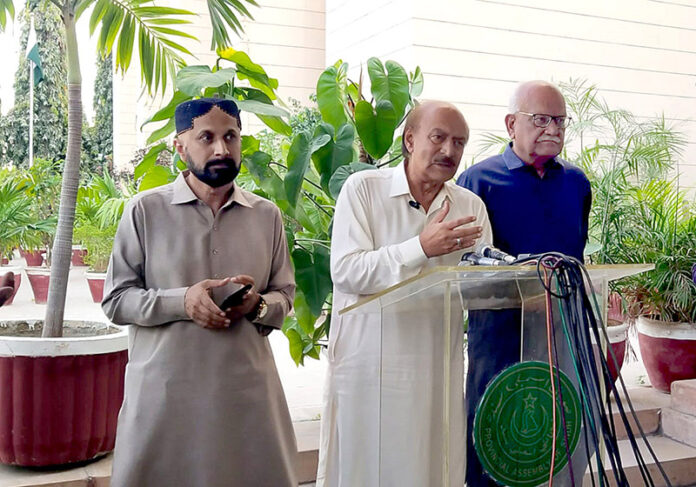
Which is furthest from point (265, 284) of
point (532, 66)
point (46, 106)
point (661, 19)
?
point (46, 106)

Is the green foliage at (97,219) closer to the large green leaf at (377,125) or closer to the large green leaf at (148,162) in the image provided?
the large green leaf at (148,162)

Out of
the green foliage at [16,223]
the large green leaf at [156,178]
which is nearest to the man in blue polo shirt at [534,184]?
the large green leaf at [156,178]

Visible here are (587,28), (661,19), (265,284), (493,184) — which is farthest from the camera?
(661,19)

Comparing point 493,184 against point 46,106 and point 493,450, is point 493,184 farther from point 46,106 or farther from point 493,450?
point 46,106

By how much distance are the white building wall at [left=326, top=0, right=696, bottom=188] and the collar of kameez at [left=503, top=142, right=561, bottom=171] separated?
431 cm

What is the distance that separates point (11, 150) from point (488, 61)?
21.2m

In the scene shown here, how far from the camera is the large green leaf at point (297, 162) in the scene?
112 inches

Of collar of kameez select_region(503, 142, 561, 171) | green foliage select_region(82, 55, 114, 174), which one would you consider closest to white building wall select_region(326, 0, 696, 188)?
collar of kameez select_region(503, 142, 561, 171)

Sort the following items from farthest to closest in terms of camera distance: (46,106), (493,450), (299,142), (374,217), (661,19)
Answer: (46,106)
(661,19)
(299,142)
(374,217)
(493,450)

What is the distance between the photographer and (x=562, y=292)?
4.58 ft

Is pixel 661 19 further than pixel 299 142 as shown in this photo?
Yes

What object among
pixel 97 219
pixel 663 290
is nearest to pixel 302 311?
pixel 663 290

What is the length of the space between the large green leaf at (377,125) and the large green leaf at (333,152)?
8 centimetres

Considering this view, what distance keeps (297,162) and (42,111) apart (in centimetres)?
2336
